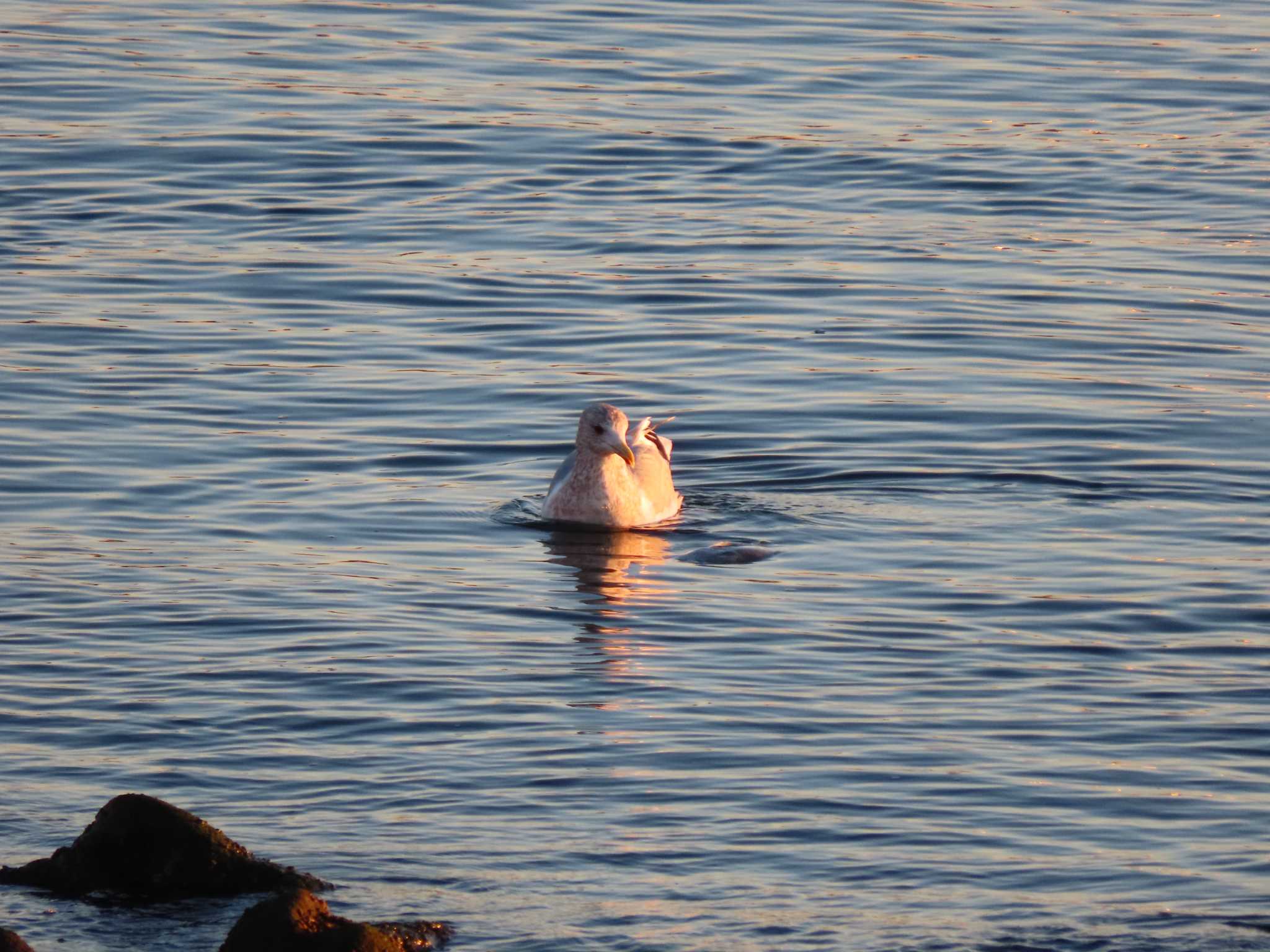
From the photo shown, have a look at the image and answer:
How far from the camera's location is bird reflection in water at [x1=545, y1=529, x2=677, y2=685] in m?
13.0

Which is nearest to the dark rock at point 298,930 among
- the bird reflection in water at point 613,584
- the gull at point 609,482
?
the bird reflection in water at point 613,584

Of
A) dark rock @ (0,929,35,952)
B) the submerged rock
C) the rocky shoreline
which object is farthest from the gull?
dark rock @ (0,929,35,952)

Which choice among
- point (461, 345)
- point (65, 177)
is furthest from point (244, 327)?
point (65, 177)

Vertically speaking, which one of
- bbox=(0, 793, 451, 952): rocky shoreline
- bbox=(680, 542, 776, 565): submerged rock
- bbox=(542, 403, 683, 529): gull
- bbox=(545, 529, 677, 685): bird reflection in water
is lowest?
bbox=(0, 793, 451, 952): rocky shoreline

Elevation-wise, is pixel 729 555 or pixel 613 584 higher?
pixel 729 555

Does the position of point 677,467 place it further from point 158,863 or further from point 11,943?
point 11,943

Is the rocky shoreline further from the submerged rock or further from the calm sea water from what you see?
the submerged rock

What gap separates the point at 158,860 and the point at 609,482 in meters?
7.13

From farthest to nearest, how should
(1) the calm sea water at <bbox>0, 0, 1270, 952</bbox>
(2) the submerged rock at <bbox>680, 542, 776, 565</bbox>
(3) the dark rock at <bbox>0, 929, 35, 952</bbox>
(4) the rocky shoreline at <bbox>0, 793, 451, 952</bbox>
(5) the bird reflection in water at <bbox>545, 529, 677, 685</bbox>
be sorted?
1. (2) the submerged rock at <bbox>680, 542, 776, 565</bbox>
2. (5) the bird reflection in water at <bbox>545, 529, 677, 685</bbox>
3. (1) the calm sea water at <bbox>0, 0, 1270, 952</bbox>
4. (4) the rocky shoreline at <bbox>0, 793, 451, 952</bbox>
5. (3) the dark rock at <bbox>0, 929, 35, 952</bbox>

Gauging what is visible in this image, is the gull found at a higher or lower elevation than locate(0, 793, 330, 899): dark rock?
higher

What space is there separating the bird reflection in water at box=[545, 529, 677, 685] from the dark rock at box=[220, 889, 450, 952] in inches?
172

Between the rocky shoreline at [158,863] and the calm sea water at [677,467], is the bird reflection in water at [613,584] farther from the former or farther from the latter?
the rocky shoreline at [158,863]

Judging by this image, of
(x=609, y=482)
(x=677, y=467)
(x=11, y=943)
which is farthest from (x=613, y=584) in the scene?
(x=11, y=943)

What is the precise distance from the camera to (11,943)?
25.9 ft
